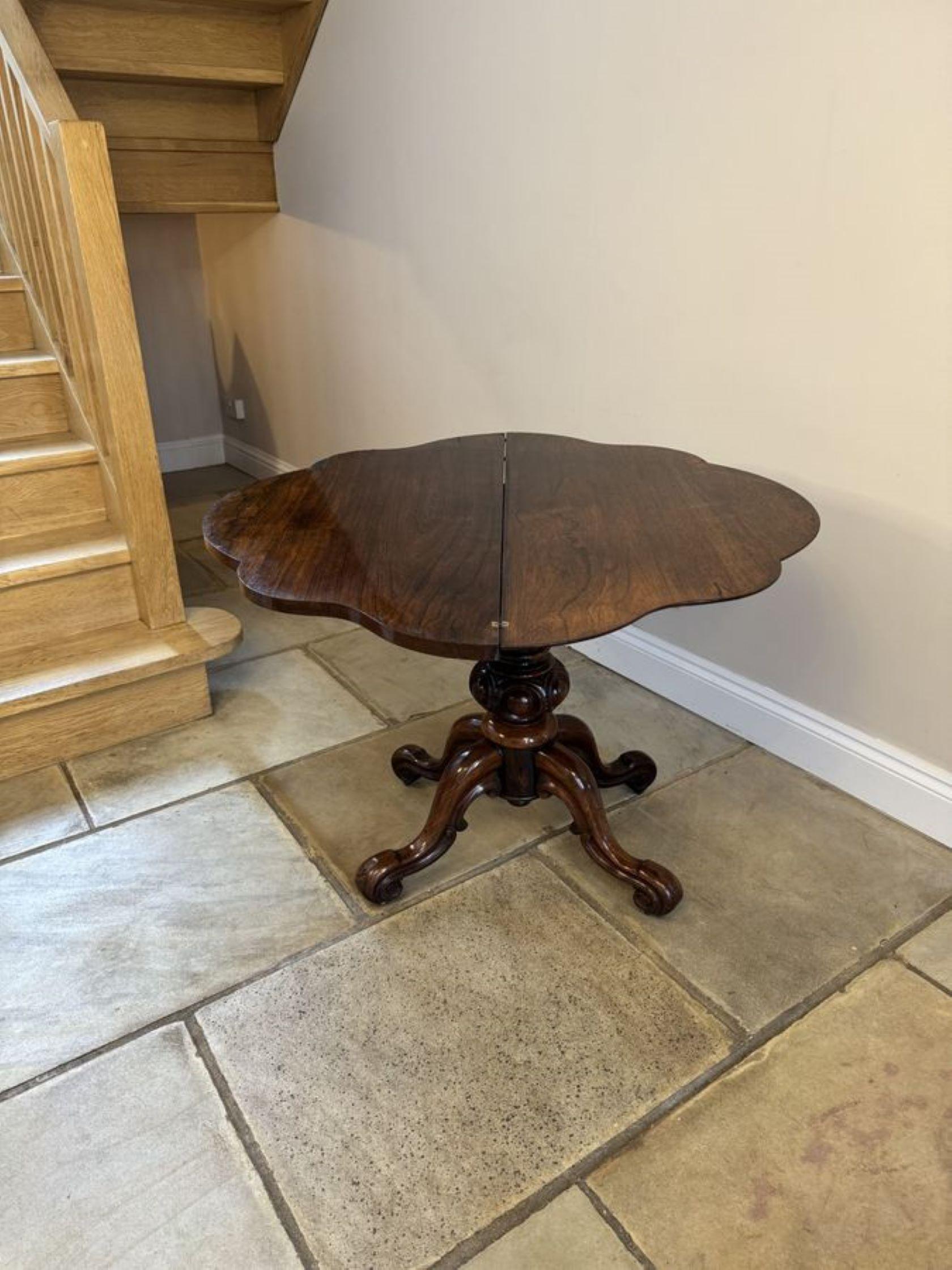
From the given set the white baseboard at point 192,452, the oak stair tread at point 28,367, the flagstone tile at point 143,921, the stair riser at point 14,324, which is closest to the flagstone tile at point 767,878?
the flagstone tile at point 143,921

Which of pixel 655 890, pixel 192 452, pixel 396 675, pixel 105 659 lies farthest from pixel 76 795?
pixel 192 452

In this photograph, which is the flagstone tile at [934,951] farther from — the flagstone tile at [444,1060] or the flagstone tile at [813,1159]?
the flagstone tile at [444,1060]

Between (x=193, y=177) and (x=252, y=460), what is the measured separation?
1248 millimetres

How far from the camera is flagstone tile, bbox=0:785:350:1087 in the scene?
1341 millimetres

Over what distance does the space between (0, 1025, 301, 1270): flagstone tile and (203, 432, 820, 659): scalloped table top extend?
70 cm

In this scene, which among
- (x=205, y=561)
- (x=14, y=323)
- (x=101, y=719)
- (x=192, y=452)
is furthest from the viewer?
(x=192, y=452)

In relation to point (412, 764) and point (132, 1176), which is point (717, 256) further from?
point (132, 1176)

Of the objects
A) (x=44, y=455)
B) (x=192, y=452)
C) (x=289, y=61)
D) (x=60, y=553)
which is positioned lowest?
(x=192, y=452)

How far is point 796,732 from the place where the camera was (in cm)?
189

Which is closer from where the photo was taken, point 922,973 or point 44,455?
point 922,973

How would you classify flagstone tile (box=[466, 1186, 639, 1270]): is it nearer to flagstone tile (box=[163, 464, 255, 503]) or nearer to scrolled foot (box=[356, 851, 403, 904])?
scrolled foot (box=[356, 851, 403, 904])

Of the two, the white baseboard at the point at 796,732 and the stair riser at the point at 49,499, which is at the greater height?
the stair riser at the point at 49,499

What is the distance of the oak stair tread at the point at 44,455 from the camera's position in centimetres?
211

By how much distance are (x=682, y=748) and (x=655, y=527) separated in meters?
0.79
